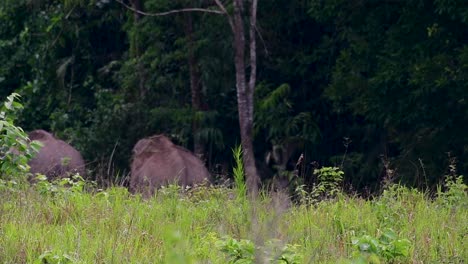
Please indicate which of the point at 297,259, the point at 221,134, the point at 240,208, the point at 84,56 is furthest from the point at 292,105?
the point at 297,259

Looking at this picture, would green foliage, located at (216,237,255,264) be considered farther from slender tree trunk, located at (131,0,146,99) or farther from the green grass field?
slender tree trunk, located at (131,0,146,99)

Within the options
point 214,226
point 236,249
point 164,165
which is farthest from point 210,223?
point 164,165

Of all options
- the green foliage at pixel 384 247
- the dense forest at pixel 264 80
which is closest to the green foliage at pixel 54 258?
the green foliage at pixel 384 247

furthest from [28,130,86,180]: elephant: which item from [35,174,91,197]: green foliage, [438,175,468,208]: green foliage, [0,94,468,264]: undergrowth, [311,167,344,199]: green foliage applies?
[438,175,468,208]: green foliage

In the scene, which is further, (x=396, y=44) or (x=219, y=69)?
(x=219, y=69)

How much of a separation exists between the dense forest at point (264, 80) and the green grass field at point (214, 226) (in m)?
4.83

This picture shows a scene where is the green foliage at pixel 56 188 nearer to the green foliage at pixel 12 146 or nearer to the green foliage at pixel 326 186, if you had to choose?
the green foliage at pixel 12 146

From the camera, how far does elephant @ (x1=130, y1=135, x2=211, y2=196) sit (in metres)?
12.1

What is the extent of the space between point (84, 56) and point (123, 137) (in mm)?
3710

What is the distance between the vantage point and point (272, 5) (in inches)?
642

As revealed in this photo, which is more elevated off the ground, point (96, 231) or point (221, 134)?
point (96, 231)

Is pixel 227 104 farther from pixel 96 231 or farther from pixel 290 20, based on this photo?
pixel 96 231

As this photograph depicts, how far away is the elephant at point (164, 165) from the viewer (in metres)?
12.1

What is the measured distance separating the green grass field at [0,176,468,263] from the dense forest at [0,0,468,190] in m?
4.83
